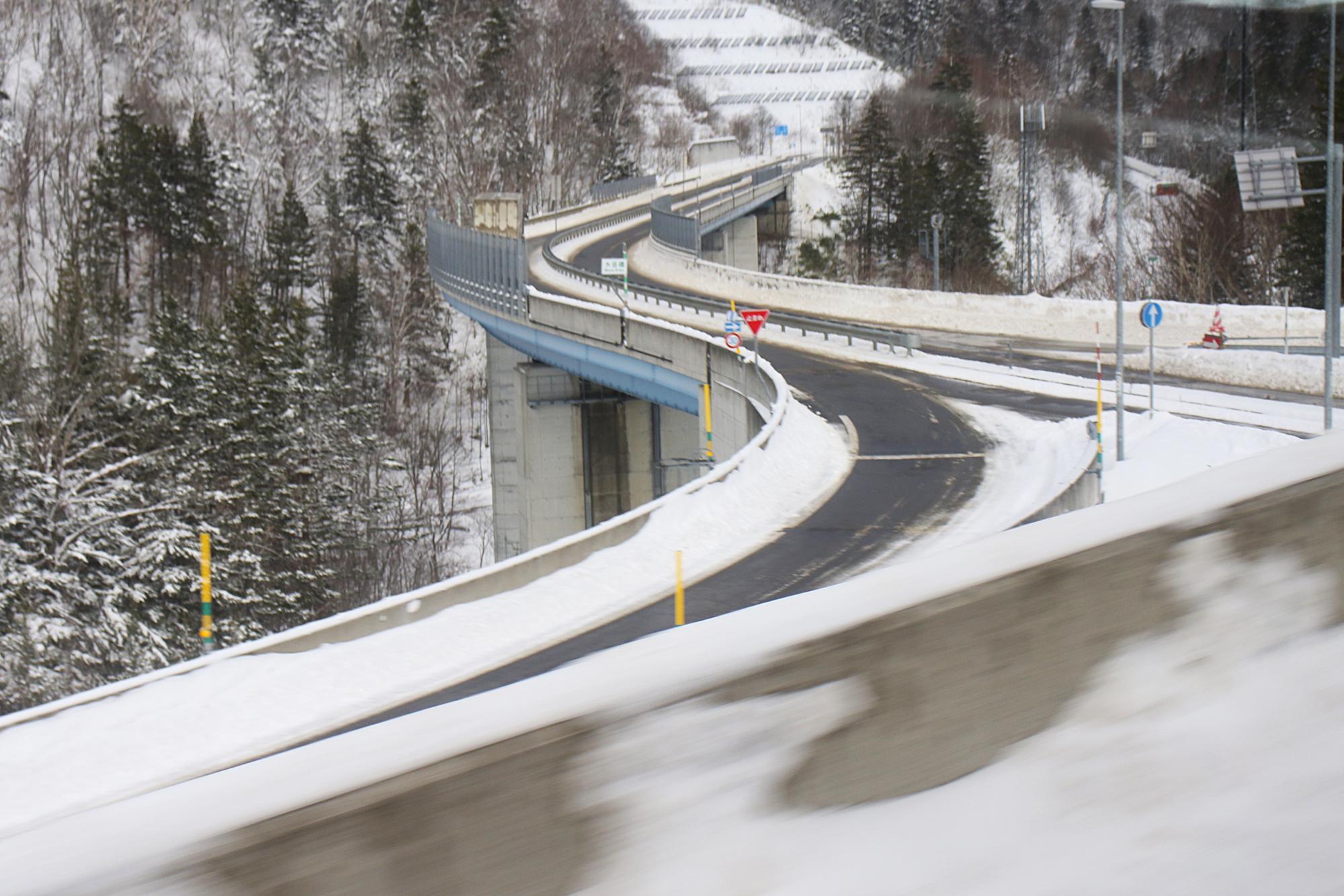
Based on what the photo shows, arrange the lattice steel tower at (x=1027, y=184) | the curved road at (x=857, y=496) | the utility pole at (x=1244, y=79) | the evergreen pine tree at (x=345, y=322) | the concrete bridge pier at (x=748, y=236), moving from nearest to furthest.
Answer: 1. the curved road at (x=857, y=496)
2. the utility pole at (x=1244, y=79)
3. the lattice steel tower at (x=1027, y=184)
4. the evergreen pine tree at (x=345, y=322)
5. the concrete bridge pier at (x=748, y=236)

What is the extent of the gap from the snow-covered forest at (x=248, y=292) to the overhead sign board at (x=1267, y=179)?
25.2m

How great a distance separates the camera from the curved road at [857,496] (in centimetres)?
1467

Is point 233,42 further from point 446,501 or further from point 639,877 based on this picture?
point 639,877

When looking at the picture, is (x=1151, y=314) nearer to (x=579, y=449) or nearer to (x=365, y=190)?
(x=579, y=449)

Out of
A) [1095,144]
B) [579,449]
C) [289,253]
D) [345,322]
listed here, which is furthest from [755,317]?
[289,253]

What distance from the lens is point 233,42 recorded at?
10875cm

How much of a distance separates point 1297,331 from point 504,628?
2923cm

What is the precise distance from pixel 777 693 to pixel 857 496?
19144 mm

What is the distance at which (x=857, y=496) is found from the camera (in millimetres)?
21359

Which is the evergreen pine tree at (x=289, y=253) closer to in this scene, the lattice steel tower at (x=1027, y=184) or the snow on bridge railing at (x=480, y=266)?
the snow on bridge railing at (x=480, y=266)

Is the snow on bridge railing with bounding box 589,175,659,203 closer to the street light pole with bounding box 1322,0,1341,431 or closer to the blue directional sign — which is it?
the blue directional sign

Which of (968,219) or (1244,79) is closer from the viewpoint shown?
(1244,79)

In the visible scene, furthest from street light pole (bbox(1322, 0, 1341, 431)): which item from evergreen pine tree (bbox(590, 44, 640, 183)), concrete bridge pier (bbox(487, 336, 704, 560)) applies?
evergreen pine tree (bbox(590, 44, 640, 183))

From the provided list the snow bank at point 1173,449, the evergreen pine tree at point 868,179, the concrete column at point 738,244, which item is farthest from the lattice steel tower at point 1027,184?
the snow bank at point 1173,449
